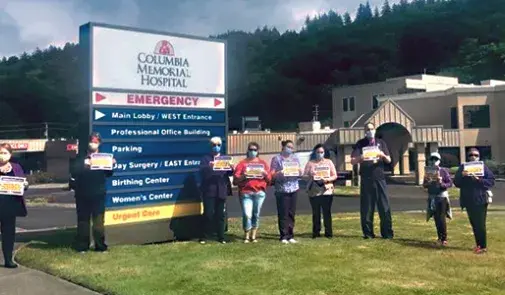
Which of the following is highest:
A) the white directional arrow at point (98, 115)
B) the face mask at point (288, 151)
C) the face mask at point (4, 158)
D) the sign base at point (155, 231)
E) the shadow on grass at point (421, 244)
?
the white directional arrow at point (98, 115)

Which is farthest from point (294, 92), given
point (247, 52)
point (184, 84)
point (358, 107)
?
point (184, 84)

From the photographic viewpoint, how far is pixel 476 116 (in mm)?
49156

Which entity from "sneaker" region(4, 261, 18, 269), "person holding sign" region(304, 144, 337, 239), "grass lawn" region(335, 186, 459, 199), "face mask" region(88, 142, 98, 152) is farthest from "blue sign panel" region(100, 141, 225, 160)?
"grass lawn" region(335, 186, 459, 199)

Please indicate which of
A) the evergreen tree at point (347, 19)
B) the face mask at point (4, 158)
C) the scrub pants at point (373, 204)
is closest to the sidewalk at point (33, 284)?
the face mask at point (4, 158)

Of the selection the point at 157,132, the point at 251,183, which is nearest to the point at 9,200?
the point at 157,132

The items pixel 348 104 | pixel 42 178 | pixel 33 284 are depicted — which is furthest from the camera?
pixel 348 104

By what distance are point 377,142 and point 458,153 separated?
39.6 m

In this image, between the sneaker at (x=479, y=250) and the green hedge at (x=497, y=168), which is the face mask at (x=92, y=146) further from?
the green hedge at (x=497, y=168)

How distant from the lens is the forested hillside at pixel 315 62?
107m

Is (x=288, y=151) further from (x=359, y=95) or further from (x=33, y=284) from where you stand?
(x=359, y=95)

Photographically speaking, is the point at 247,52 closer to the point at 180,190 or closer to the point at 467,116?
the point at 467,116

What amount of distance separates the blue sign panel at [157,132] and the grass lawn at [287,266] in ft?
6.93

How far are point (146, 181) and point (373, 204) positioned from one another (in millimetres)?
4472

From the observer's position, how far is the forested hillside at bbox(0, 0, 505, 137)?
107 metres
